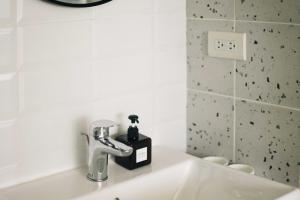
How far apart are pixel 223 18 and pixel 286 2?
0.65 ft

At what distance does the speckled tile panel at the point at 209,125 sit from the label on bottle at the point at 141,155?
0.24 metres

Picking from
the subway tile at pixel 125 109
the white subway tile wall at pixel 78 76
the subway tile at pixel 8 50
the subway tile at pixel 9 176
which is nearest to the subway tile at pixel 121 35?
the white subway tile wall at pixel 78 76

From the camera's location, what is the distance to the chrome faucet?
1199 millimetres

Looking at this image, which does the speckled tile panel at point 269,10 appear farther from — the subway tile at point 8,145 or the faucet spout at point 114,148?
the subway tile at point 8,145

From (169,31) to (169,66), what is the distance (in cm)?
10

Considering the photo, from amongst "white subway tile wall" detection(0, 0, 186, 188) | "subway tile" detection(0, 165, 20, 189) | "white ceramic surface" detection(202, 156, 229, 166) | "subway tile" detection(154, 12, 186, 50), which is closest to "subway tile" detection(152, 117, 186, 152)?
"white subway tile wall" detection(0, 0, 186, 188)

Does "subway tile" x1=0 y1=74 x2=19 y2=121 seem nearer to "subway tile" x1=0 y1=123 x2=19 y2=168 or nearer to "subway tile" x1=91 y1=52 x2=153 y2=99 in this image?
"subway tile" x1=0 y1=123 x2=19 y2=168

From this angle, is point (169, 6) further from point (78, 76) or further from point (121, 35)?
point (78, 76)

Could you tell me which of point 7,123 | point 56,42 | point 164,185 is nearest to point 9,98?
point 7,123

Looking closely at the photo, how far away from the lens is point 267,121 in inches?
52.4

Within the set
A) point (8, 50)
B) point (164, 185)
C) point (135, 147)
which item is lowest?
point (164, 185)

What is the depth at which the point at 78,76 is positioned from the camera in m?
1.26

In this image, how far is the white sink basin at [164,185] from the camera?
117 centimetres

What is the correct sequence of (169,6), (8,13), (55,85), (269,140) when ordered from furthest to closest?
(169,6)
(269,140)
(55,85)
(8,13)
